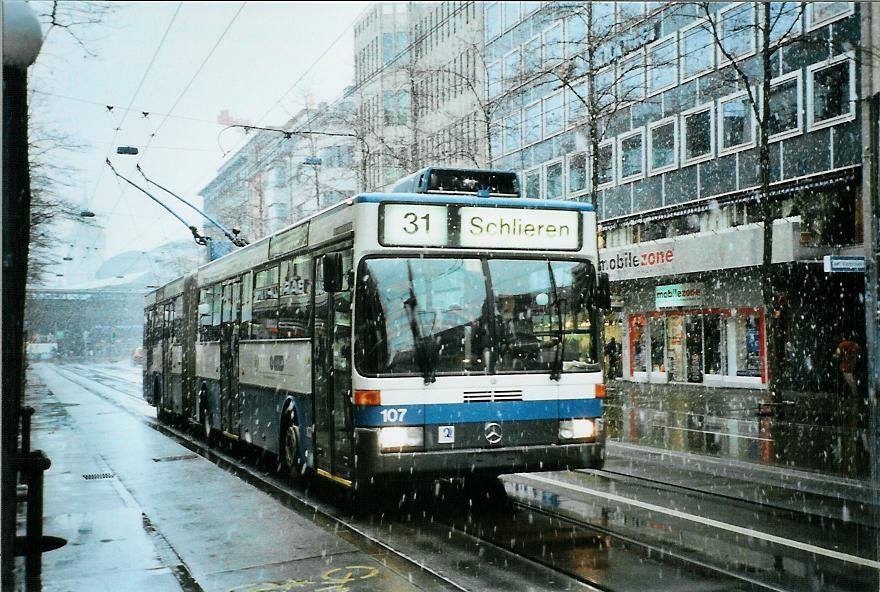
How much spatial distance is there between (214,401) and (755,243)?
1660 cm

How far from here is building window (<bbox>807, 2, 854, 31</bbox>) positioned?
24125 millimetres

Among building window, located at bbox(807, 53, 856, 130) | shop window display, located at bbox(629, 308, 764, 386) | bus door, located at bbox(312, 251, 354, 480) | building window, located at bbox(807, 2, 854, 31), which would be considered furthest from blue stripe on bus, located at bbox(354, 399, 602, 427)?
shop window display, located at bbox(629, 308, 764, 386)

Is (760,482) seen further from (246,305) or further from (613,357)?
(613,357)

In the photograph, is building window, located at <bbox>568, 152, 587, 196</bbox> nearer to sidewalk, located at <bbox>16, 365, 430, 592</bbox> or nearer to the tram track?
sidewalk, located at <bbox>16, 365, 430, 592</bbox>

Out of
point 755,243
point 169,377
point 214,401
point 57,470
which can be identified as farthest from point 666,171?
point 57,470

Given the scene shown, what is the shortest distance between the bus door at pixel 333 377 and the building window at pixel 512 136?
30.6 m

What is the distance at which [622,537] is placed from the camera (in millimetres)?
8023

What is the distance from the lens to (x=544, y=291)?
9398 mm

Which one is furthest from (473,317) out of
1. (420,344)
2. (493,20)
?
(493,20)

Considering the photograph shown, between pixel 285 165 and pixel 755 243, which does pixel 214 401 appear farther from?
pixel 285 165

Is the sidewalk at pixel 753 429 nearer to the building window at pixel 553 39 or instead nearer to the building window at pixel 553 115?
the building window at pixel 553 115

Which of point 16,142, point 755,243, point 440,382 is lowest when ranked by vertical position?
point 440,382

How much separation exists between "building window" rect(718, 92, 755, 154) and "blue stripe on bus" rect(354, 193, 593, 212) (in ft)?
63.6

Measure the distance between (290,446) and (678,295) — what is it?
74.6 ft
